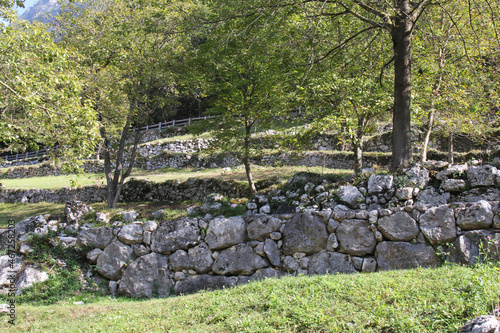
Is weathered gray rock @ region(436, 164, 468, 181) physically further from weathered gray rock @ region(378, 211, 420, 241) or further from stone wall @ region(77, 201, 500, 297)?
weathered gray rock @ region(378, 211, 420, 241)

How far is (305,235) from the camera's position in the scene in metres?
7.01

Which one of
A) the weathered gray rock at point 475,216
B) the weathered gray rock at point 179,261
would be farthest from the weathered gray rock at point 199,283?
the weathered gray rock at point 475,216

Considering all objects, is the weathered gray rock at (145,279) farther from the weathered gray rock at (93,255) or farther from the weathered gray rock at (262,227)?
the weathered gray rock at (262,227)

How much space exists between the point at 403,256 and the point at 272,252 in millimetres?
2569

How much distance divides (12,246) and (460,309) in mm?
9411

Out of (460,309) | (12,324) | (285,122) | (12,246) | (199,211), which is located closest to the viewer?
(460,309)

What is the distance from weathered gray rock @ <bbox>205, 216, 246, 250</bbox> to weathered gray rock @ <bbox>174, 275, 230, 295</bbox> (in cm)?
67

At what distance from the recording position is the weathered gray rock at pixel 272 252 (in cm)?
718

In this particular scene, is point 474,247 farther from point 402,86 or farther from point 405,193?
point 402,86

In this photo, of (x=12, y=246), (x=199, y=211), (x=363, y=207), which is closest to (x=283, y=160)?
(x=199, y=211)

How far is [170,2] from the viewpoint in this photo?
12578 mm

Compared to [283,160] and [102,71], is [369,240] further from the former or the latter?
[102,71]

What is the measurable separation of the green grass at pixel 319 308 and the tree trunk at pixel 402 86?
3343 mm

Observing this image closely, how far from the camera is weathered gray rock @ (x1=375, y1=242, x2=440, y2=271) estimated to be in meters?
5.95
